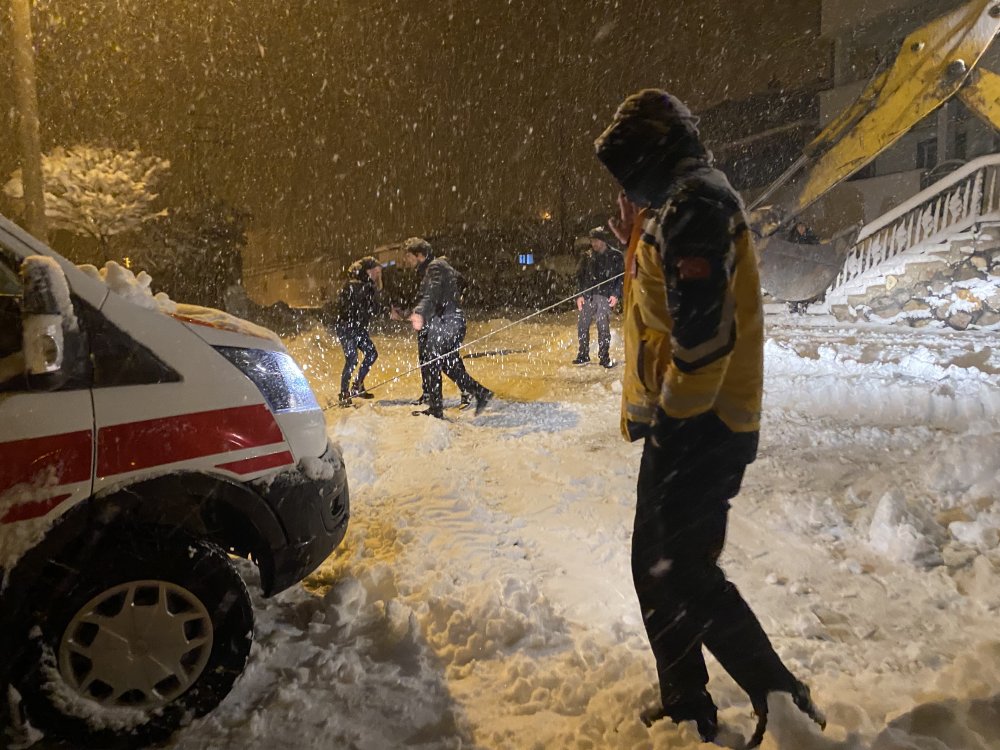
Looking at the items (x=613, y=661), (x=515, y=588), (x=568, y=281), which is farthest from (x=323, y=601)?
(x=568, y=281)

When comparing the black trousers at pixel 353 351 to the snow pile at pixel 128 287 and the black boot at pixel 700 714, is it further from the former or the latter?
the black boot at pixel 700 714

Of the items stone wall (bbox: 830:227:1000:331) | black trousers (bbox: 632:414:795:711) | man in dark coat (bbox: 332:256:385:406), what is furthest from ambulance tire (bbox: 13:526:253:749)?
stone wall (bbox: 830:227:1000:331)

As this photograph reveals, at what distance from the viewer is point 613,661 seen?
2818 mm

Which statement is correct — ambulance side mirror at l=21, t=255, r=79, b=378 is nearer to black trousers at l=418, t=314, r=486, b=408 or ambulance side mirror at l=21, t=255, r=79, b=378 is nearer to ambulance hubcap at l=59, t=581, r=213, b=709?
ambulance hubcap at l=59, t=581, r=213, b=709

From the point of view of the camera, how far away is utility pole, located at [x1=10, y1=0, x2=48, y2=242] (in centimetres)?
809

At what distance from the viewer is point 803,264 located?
12.5m

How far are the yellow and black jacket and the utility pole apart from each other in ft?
29.5

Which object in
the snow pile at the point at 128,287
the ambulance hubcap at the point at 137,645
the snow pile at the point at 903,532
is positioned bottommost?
the snow pile at the point at 903,532

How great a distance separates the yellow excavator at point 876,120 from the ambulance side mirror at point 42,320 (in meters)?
11.6

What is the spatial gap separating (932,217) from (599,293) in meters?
6.03

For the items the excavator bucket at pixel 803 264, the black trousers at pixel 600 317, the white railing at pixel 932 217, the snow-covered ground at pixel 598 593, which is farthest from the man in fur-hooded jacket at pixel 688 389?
the white railing at pixel 932 217

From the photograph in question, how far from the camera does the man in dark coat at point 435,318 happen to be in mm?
7289

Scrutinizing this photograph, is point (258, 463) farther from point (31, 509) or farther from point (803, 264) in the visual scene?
point (803, 264)

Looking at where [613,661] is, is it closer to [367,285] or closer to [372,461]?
[372,461]
